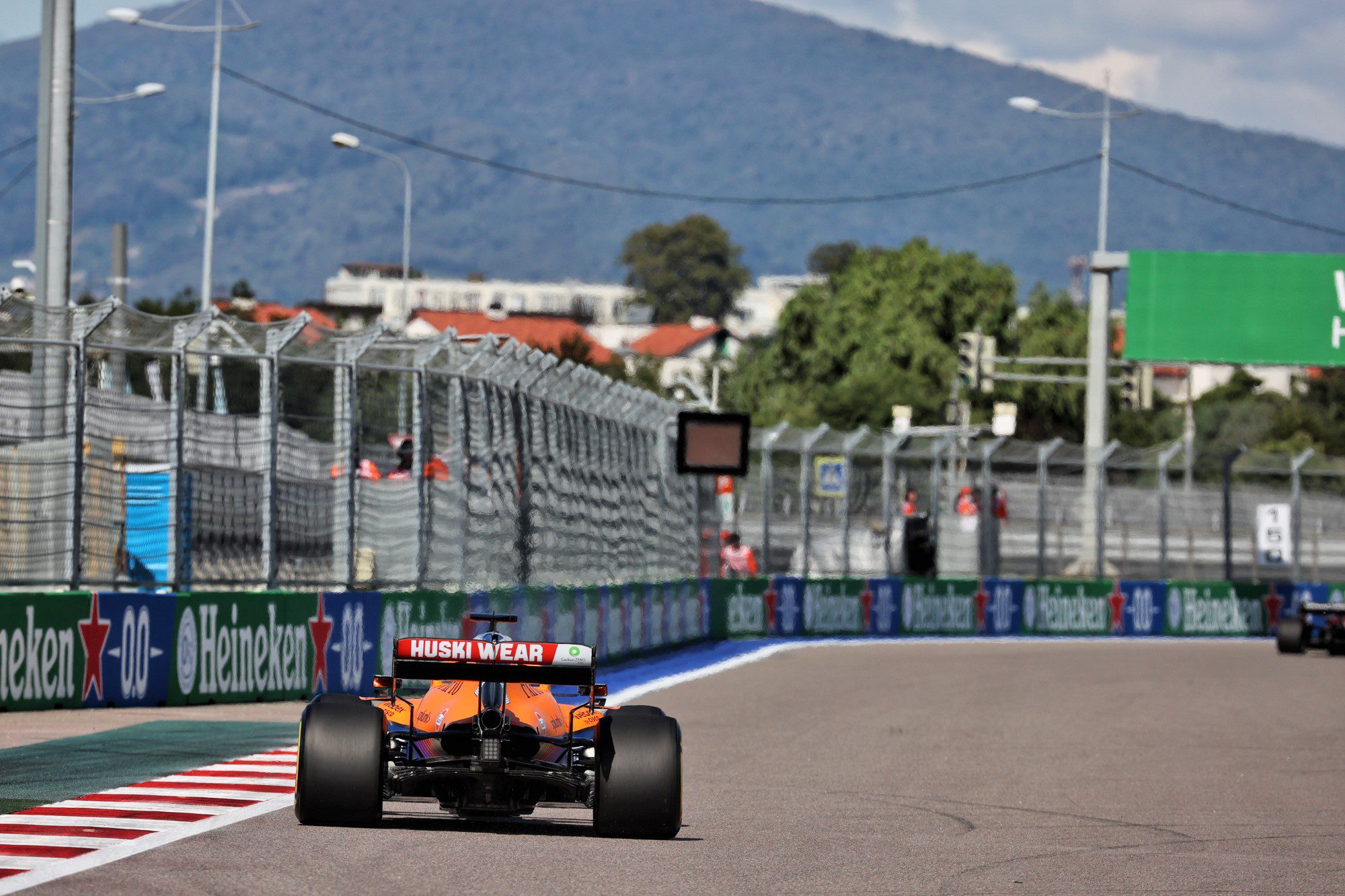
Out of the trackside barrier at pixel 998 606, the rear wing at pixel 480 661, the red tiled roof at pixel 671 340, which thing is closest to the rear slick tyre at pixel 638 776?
the rear wing at pixel 480 661

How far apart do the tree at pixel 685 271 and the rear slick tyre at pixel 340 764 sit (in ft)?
611

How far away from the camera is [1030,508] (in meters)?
33.7

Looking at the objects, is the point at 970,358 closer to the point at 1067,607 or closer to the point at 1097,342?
the point at 1097,342

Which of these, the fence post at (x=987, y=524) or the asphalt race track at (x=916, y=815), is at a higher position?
the fence post at (x=987, y=524)

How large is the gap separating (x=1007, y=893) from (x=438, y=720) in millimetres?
2337

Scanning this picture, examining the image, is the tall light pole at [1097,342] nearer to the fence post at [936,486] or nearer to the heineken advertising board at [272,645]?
the fence post at [936,486]

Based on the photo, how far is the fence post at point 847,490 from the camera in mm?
30625

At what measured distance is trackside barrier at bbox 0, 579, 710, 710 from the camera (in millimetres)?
14336

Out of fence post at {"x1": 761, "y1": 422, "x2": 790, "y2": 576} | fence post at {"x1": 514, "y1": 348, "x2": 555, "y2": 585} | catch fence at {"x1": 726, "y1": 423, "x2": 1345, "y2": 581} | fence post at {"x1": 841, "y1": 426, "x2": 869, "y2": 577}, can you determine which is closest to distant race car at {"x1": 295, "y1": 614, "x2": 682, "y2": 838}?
fence post at {"x1": 514, "y1": 348, "x2": 555, "y2": 585}

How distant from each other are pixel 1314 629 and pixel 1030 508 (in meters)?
5.58

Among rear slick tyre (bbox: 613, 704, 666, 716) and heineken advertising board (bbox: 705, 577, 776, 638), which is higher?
rear slick tyre (bbox: 613, 704, 666, 716)

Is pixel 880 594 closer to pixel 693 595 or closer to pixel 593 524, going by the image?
pixel 693 595

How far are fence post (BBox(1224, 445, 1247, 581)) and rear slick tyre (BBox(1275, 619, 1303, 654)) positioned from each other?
6637 millimetres

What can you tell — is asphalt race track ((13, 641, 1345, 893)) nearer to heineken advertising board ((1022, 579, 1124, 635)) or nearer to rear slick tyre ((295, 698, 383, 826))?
rear slick tyre ((295, 698, 383, 826))
